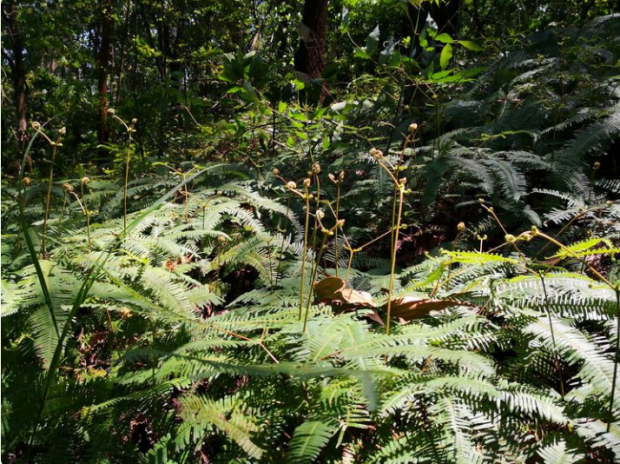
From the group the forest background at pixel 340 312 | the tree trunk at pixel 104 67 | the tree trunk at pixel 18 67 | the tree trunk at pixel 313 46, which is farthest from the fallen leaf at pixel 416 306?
the tree trunk at pixel 18 67

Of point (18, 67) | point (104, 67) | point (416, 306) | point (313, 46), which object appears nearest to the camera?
point (416, 306)

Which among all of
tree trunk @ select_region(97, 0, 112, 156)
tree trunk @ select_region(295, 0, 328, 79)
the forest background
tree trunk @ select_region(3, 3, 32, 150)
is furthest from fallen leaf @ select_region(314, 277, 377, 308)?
tree trunk @ select_region(3, 3, 32, 150)

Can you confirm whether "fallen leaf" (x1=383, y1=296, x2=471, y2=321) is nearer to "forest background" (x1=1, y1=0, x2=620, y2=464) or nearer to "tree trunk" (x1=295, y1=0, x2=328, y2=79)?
"forest background" (x1=1, y1=0, x2=620, y2=464)

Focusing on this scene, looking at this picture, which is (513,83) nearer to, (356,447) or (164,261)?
(164,261)

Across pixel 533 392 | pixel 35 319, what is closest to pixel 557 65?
pixel 533 392

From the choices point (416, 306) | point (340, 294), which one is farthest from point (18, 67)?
point (416, 306)

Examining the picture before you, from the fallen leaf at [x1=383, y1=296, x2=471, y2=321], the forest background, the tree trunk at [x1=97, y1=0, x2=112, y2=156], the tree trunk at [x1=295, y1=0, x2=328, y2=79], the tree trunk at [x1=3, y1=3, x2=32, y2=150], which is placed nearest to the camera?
the forest background

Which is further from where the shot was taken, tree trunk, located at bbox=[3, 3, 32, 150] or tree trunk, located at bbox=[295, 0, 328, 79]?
tree trunk, located at bbox=[3, 3, 32, 150]

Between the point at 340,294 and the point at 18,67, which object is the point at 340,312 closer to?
the point at 340,294

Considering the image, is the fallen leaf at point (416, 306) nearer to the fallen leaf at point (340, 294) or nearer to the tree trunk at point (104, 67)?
the fallen leaf at point (340, 294)

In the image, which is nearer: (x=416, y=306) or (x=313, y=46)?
(x=416, y=306)

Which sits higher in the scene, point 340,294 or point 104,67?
point 104,67

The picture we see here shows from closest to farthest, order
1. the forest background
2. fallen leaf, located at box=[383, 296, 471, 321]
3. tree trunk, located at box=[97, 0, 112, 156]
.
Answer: the forest background → fallen leaf, located at box=[383, 296, 471, 321] → tree trunk, located at box=[97, 0, 112, 156]

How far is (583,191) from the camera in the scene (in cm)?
255
